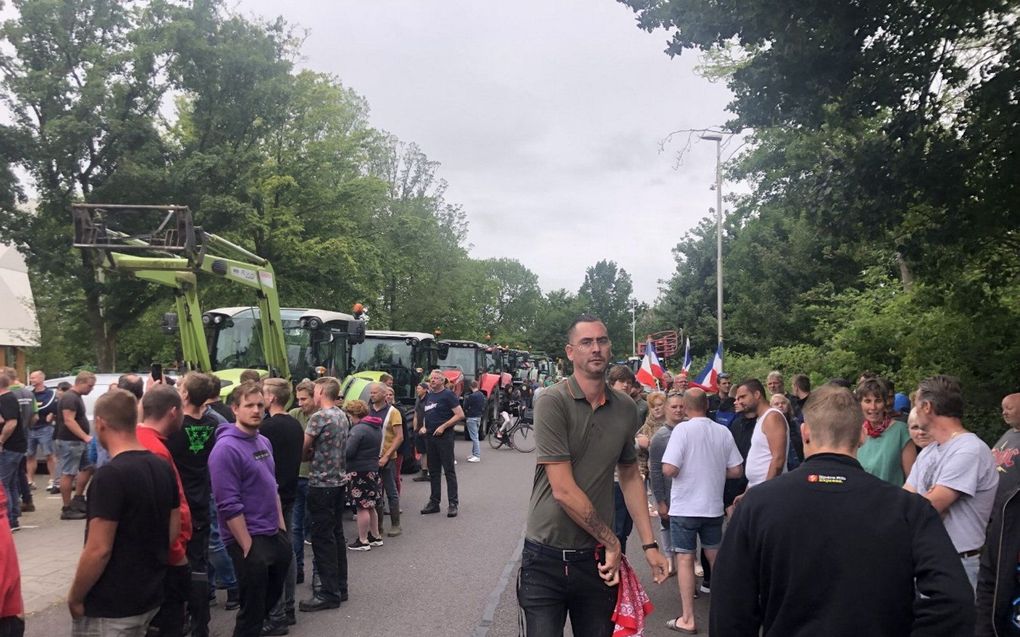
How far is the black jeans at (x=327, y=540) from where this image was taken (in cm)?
670

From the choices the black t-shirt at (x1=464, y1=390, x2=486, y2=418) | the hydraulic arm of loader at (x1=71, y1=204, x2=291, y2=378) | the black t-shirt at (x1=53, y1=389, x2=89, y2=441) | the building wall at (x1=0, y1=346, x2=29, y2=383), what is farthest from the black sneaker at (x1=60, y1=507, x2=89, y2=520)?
the building wall at (x1=0, y1=346, x2=29, y2=383)

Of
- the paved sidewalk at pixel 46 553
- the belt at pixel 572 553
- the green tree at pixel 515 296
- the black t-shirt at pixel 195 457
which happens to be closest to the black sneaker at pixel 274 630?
the black t-shirt at pixel 195 457

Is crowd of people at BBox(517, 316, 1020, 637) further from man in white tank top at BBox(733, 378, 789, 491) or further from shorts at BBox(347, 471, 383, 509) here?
shorts at BBox(347, 471, 383, 509)

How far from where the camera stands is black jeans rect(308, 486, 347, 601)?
670 cm

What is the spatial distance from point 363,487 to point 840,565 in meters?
6.81

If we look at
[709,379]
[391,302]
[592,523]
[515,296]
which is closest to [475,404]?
[709,379]

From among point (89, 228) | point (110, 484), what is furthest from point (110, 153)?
point (110, 484)

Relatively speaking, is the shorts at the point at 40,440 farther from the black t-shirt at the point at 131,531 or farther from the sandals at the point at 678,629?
the sandals at the point at 678,629

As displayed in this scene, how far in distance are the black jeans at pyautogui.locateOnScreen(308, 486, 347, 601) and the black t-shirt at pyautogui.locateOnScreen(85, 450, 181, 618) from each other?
116 inches

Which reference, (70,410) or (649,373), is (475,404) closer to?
(649,373)

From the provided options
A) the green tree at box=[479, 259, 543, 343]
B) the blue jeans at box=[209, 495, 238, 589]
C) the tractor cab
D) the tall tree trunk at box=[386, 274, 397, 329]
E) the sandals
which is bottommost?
the sandals

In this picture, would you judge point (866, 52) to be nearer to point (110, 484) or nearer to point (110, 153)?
point (110, 484)

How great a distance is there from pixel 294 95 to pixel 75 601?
26528mm

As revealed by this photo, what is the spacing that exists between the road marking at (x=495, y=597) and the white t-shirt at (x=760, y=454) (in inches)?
74.6
